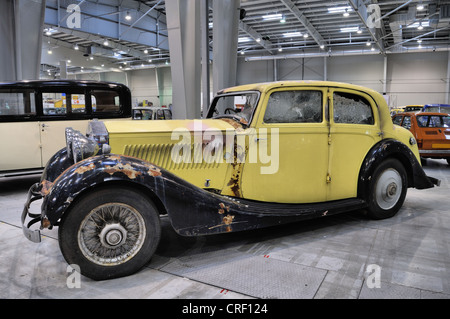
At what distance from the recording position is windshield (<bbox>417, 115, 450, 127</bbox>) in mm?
8578

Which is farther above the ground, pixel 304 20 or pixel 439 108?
pixel 304 20

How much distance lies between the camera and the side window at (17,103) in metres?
5.94

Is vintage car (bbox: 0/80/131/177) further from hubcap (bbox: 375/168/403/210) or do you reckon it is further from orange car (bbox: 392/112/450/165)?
orange car (bbox: 392/112/450/165)

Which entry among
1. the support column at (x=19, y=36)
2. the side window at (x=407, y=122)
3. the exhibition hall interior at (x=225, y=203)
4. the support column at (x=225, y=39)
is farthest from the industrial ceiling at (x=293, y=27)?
the exhibition hall interior at (x=225, y=203)

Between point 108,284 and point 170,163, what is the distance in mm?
1213

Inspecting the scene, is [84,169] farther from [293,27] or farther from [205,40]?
[293,27]

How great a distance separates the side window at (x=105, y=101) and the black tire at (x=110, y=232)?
4.61 meters

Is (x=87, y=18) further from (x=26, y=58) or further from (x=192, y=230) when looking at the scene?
(x=192, y=230)

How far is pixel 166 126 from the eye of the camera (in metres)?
3.41

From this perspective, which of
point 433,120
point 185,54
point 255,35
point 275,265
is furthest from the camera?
point 255,35

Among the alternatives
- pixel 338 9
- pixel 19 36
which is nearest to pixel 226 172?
pixel 19 36

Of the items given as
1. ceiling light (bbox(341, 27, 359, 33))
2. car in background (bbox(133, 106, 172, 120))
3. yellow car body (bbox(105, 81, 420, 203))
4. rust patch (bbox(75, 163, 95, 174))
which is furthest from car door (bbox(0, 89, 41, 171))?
ceiling light (bbox(341, 27, 359, 33))

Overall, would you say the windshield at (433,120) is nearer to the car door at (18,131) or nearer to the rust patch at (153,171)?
the rust patch at (153,171)

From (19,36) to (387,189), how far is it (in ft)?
31.4
